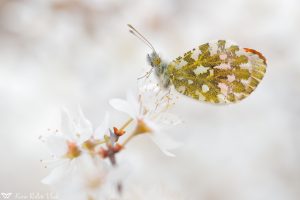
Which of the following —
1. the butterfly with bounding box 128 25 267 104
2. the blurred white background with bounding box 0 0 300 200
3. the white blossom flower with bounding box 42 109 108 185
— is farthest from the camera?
the blurred white background with bounding box 0 0 300 200

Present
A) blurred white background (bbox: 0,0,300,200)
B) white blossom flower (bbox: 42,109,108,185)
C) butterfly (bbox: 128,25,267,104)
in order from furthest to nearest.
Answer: blurred white background (bbox: 0,0,300,200) < butterfly (bbox: 128,25,267,104) < white blossom flower (bbox: 42,109,108,185)

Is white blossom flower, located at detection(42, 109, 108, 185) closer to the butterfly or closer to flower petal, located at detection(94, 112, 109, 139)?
flower petal, located at detection(94, 112, 109, 139)

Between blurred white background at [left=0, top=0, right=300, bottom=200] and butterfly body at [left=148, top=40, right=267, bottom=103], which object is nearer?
butterfly body at [left=148, top=40, right=267, bottom=103]

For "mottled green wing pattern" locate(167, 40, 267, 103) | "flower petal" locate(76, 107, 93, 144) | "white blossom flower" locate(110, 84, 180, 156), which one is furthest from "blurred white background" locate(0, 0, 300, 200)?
"flower petal" locate(76, 107, 93, 144)

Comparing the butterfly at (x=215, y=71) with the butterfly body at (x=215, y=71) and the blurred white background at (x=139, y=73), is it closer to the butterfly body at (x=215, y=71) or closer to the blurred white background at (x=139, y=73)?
the butterfly body at (x=215, y=71)

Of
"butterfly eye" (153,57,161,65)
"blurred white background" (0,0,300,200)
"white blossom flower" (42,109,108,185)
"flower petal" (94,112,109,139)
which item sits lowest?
"blurred white background" (0,0,300,200)

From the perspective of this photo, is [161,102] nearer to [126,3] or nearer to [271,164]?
[271,164]

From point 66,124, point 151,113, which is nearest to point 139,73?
point 151,113
